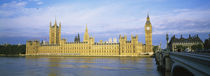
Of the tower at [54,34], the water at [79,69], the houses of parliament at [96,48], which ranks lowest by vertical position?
the water at [79,69]

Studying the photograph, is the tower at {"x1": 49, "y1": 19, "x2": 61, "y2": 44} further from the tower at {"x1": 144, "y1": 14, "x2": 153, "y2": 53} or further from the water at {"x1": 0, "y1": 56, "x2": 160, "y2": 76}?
the water at {"x1": 0, "y1": 56, "x2": 160, "y2": 76}

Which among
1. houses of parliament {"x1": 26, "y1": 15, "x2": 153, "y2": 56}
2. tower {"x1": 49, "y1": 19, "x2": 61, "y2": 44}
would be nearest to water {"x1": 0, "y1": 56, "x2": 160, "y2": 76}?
houses of parliament {"x1": 26, "y1": 15, "x2": 153, "y2": 56}

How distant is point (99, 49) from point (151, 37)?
103ft

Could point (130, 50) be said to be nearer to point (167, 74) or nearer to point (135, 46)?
point (135, 46)

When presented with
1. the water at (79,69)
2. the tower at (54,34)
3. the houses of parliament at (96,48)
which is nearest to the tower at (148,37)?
the houses of parliament at (96,48)

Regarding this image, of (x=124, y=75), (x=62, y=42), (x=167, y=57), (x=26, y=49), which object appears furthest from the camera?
(x=26, y=49)

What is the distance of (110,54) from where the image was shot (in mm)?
115688

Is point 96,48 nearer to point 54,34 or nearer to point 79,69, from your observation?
point 54,34

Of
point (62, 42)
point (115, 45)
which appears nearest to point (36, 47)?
point (62, 42)

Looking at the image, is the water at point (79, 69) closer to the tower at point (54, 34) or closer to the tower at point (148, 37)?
the tower at point (148, 37)

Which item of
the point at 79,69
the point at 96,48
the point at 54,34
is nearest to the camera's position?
the point at 79,69

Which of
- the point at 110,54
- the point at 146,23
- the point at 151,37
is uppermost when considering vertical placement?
the point at 146,23

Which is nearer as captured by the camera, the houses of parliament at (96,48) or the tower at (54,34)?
the houses of parliament at (96,48)

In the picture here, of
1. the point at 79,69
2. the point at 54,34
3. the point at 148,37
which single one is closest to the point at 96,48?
the point at 148,37
